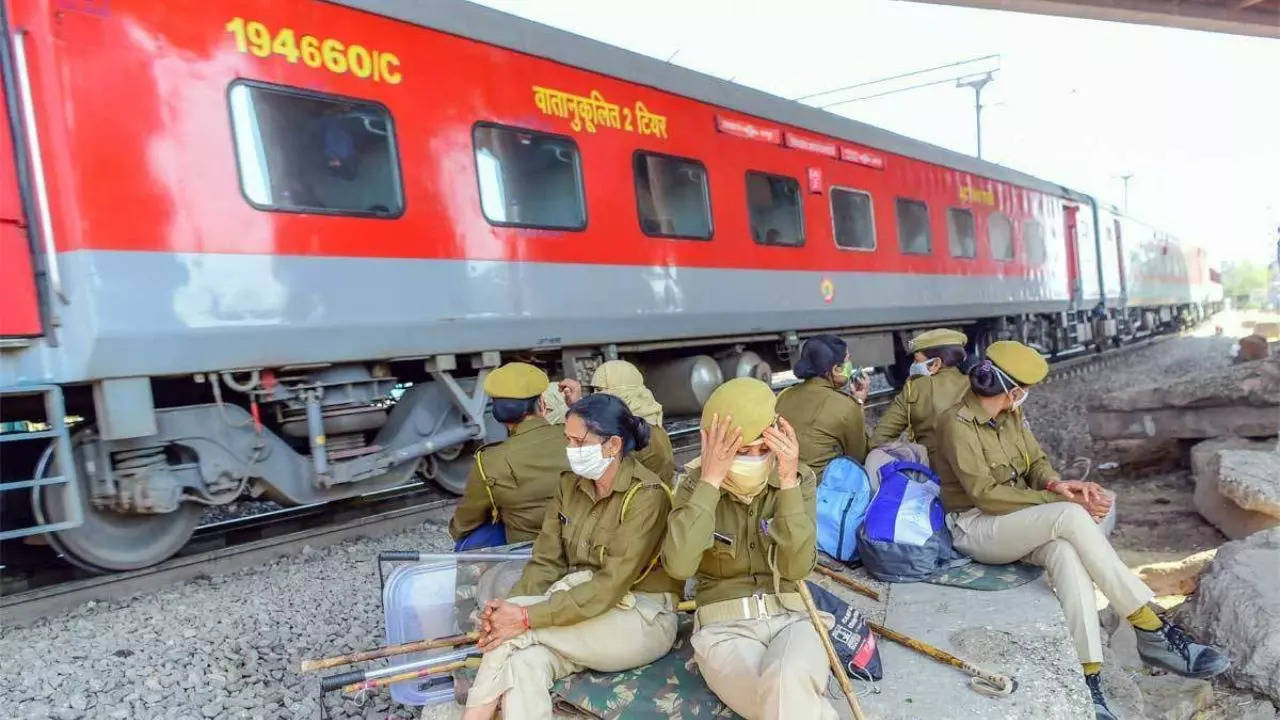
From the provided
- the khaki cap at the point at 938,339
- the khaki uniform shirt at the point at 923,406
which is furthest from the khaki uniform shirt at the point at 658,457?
the khaki cap at the point at 938,339

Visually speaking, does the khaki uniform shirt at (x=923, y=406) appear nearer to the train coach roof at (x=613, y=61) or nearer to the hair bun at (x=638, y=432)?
the hair bun at (x=638, y=432)

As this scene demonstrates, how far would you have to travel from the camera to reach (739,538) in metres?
2.87

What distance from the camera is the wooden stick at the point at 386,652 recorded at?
9.12 feet

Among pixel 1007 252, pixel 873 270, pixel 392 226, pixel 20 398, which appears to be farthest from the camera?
pixel 1007 252

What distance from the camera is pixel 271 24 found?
15.3ft

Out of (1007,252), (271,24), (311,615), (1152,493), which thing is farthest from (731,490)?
(1007,252)

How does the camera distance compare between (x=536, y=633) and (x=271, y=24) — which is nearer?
(x=536, y=633)

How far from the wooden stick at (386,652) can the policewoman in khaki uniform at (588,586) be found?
0.21 m

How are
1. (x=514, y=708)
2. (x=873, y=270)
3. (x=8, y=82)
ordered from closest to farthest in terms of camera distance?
(x=514, y=708) < (x=8, y=82) < (x=873, y=270)

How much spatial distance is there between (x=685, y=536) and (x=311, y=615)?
2.35m

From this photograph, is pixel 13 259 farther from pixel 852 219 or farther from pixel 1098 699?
pixel 852 219

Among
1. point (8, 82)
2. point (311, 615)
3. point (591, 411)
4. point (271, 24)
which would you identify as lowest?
point (311, 615)

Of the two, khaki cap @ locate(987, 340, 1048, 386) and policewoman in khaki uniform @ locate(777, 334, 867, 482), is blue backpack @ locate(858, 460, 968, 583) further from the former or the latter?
khaki cap @ locate(987, 340, 1048, 386)

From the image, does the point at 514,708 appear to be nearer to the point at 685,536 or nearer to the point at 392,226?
the point at 685,536
